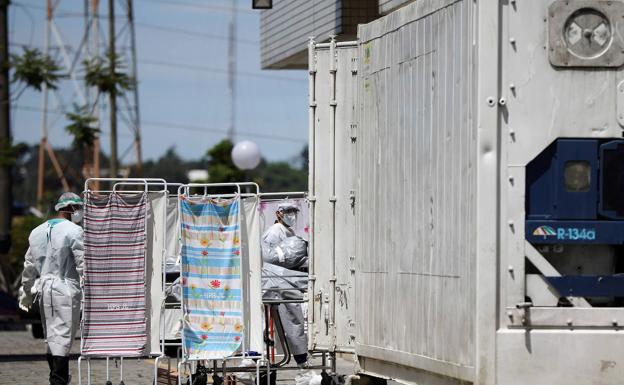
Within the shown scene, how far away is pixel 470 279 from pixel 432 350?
2.40 ft

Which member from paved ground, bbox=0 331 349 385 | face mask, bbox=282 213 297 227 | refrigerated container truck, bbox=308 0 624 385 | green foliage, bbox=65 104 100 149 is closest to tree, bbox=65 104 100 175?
green foliage, bbox=65 104 100 149

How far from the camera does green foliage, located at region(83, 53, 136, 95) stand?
30625mm

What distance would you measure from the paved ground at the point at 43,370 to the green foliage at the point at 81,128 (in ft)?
33.4

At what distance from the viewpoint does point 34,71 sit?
2880 cm

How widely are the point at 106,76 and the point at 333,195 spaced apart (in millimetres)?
20935

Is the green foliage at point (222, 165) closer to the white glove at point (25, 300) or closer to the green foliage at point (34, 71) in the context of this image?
the green foliage at point (34, 71)

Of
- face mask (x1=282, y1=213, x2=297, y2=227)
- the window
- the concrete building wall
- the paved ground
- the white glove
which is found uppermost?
the concrete building wall

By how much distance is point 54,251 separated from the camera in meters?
11.8

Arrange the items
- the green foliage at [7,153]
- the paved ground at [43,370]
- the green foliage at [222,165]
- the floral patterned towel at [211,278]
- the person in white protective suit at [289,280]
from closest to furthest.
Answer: the floral patterned towel at [211,278] → the person in white protective suit at [289,280] → the paved ground at [43,370] → the green foliage at [7,153] → the green foliage at [222,165]

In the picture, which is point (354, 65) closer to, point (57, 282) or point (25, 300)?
point (57, 282)

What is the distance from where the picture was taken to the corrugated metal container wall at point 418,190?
7789 millimetres

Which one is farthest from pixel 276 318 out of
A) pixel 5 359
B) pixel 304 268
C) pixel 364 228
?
pixel 5 359

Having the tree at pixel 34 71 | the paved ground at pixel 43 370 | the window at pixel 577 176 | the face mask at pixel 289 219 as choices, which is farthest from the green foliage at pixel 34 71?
the window at pixel 577 176

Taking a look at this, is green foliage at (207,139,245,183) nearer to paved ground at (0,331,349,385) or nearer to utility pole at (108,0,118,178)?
utility pole at (108,0,118,178)
